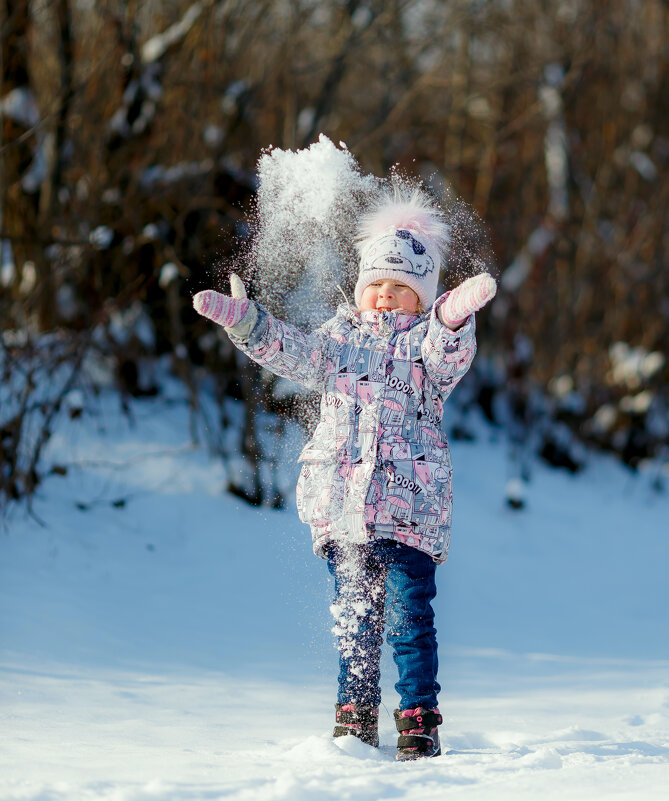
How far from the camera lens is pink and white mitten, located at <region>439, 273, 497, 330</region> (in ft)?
7.75

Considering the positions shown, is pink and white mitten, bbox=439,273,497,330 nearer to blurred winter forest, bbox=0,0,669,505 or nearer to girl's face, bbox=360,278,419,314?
girl's face, bbox=360,278,419,314

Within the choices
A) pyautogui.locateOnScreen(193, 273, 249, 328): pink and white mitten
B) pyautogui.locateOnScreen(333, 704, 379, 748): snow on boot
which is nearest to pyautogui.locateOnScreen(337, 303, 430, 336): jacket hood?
pyautogui.locateOnScreen(193, 273, 249, 328): pink and white mitten

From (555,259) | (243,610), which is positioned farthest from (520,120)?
(243,610)

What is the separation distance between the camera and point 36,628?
3414 millimetres

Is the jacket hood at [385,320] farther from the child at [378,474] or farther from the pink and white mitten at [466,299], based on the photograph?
the pink and white mitten at [466,299]

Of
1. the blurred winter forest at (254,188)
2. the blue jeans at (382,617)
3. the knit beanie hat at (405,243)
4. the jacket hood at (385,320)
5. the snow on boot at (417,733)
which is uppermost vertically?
the blurred winter forest at (254,188)

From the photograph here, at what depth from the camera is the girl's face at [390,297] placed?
277 cm

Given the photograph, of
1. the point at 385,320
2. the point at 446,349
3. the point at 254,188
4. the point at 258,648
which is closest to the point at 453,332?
the point at 446,349

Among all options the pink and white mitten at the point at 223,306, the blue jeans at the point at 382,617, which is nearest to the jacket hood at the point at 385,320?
the pink and white mitten at the point at 223,306

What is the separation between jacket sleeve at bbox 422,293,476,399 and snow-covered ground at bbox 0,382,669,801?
2.97 feet

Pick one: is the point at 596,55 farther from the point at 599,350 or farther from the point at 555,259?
the point at 599,350

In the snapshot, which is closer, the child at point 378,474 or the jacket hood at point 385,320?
the child at point 378,474

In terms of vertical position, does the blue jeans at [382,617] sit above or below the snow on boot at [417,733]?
above

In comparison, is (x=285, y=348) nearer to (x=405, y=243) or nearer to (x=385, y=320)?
(x=385, y=320)
